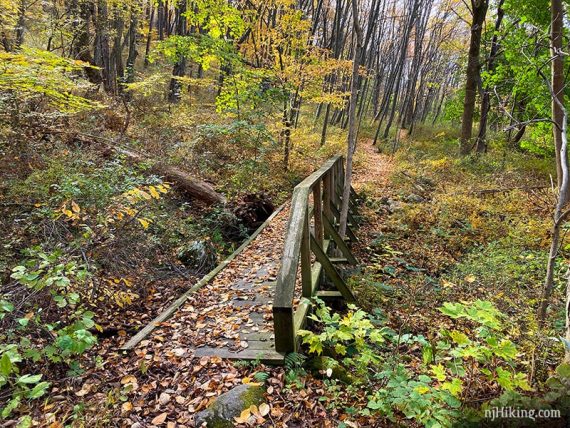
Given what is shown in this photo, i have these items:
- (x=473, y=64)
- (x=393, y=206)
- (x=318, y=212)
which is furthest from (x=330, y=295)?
(x=473, y=64)

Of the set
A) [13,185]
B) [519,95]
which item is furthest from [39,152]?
[519,95]

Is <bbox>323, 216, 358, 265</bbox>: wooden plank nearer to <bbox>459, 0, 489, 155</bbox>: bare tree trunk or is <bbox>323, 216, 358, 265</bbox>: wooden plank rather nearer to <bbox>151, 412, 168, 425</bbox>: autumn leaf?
<bbox>151, 412, 168, 425</bbox>: autumn leaf

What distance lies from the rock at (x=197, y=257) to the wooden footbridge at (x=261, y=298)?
2.08ft

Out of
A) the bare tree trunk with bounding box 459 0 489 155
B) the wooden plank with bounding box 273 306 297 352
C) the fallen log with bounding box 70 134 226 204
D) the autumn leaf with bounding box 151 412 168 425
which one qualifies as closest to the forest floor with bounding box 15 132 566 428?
the autumn leaf with bounding box 151 412 168 425

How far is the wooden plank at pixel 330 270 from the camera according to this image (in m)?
4.25

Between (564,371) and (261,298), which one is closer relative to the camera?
(564,371)

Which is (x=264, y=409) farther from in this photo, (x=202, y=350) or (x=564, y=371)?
(x=564, y=371)

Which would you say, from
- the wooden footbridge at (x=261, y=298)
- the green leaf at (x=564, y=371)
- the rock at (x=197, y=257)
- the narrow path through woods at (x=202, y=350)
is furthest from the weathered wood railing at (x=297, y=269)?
the rock at (x=197, y=257)

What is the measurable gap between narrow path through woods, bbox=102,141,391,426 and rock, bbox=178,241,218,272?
977 millimetres

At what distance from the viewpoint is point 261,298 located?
4.41 metres

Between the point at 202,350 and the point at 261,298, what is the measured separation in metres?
1.17

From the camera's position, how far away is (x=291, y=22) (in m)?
10.5

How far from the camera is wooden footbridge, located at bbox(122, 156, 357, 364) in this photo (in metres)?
3.03

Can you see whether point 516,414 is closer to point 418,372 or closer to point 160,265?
point 418,372
